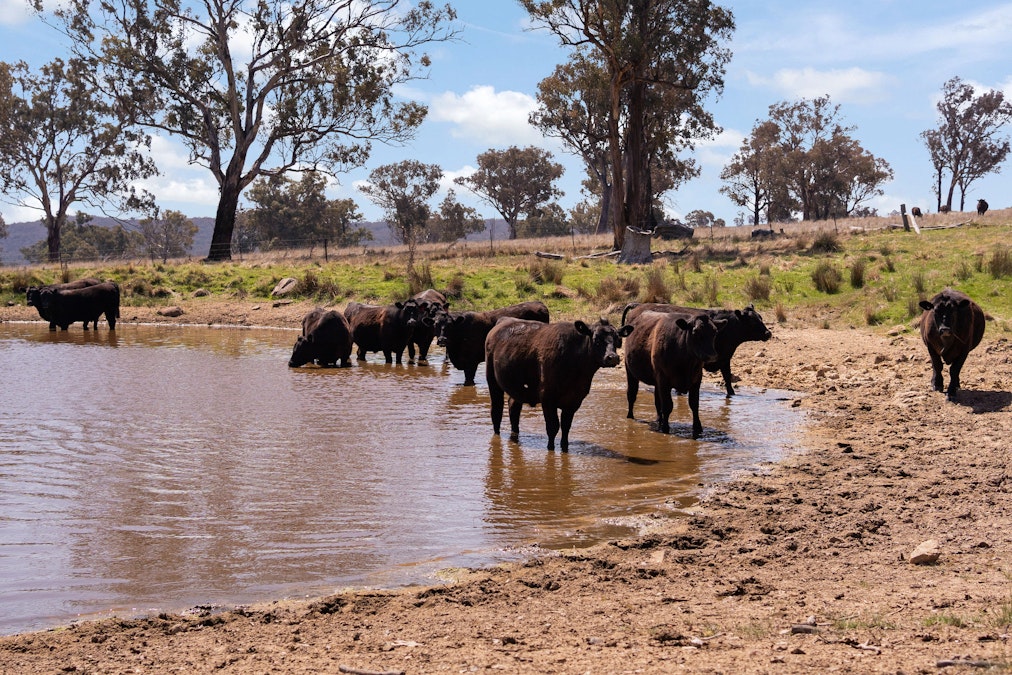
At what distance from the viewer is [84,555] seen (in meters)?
7.46

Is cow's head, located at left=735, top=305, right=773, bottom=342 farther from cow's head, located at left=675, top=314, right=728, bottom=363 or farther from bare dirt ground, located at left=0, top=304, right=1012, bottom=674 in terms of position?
bare dirt ground, located at left=0, top=304, right=1012, bottom=674

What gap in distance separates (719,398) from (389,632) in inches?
422

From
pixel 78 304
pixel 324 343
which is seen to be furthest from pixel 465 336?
pixel 78 304

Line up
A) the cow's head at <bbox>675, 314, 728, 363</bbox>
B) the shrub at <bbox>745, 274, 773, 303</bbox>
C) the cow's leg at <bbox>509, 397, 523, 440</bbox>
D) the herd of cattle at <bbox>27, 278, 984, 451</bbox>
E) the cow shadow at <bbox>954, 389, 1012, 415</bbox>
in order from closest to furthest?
the herd of cattle at <bbox>27, 278, 984, 451</bbox> < the cow's head at <bbox>675, 314, 728, 363</bbox> < the cow's leg at <bbox>509, 397, 523, 440</bbox> < the cow shadow at <bbox>954, 389, 1012, 415</bbox> < the shrub at <bbox>745, 274, 773, 303</bbox>

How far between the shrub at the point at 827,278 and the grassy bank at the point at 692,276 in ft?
0.10

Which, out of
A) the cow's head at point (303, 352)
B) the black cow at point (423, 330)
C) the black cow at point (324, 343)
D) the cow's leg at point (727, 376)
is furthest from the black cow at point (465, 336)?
the cow's leg at point (727, 376)

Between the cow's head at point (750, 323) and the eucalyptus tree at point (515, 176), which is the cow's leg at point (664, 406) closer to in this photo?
the cow's head at point (750, 323)

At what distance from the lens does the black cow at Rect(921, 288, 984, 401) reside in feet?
43.6

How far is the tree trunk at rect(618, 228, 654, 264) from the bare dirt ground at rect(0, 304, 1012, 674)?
2599cm

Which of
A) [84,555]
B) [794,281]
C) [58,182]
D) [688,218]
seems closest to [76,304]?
[794,281]

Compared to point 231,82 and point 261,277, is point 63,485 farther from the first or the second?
point 231,82

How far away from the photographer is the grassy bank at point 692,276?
21.9 m

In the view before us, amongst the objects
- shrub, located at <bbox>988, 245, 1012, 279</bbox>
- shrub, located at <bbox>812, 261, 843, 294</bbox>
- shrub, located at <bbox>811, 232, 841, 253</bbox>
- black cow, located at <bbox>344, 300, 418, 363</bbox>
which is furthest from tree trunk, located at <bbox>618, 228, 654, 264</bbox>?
black cow, located at <bbox>344, 300, 418, 363</bbox>

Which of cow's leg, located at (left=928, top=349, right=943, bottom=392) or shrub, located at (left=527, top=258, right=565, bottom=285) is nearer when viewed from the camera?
cow's leg, located at (left=928, top=349, right=943, bottom=392)
